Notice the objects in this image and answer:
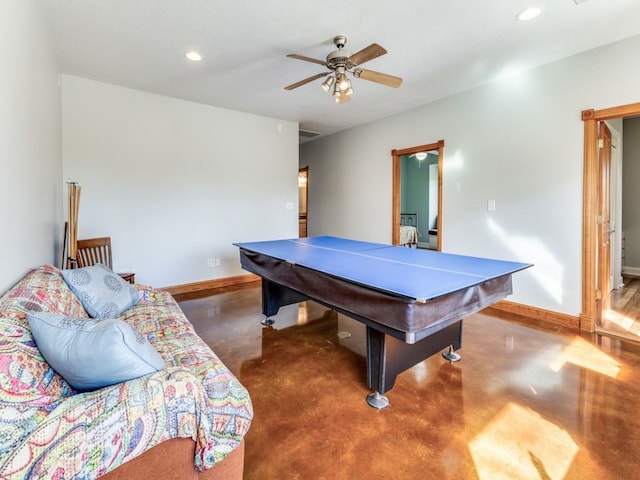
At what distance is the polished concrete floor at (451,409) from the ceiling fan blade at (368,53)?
231cm

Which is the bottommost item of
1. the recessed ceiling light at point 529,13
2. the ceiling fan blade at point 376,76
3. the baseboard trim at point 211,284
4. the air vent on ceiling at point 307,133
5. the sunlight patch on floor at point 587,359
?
the sunlight patch on floor at point 587,359

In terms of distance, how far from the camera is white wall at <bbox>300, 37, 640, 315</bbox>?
3.01 meters

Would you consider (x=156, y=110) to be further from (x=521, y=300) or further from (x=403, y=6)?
(x=521, y=300)

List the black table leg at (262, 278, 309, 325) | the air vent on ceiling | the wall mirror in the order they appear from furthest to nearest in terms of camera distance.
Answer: the wall mirror, the air vent on ceiling, the black table leg at (262, 278, 309, 325)

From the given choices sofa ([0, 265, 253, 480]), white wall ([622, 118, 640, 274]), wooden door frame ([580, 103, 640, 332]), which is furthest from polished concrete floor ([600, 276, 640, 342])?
sofa ([0, 265, 253, 480])

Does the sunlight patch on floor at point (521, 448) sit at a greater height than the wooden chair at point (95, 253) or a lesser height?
lesser

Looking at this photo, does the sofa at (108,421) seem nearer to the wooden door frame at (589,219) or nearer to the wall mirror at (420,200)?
the wooden door frame at (589,219)

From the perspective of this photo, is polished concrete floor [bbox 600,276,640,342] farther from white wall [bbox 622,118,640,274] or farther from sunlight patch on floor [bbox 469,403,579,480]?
sunlight patch on floor [bbox 469,403,579,480]

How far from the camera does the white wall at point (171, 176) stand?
3736mm

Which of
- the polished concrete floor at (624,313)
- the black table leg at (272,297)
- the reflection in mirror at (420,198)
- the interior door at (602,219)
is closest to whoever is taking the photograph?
the polished concrete floor at (624,313)

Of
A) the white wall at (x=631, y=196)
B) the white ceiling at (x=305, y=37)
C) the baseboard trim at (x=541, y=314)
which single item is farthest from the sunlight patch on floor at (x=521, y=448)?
the white wall at (x=631, y=196)

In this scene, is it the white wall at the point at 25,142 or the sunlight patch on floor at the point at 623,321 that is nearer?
the white wall at the point at 25,142

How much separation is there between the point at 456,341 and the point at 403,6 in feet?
8.40

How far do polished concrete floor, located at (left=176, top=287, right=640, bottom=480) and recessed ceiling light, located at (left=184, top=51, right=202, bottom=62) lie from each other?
2685 millimetres
